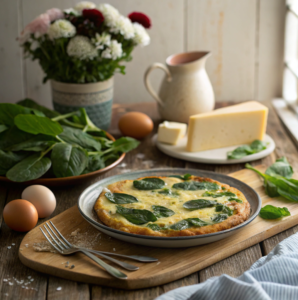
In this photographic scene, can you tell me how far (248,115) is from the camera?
1.85 m

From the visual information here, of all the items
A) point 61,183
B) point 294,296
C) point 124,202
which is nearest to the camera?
point 294,296

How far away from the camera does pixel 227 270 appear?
1.03 meters

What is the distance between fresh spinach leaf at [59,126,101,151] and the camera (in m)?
1.55

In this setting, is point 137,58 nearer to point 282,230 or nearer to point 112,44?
point 112,44

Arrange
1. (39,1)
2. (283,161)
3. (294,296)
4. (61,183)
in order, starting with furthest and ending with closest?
(39,1) < (283,161) < (61,183) < (294,296)

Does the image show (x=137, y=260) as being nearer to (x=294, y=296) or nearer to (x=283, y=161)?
(x=294, y=296)

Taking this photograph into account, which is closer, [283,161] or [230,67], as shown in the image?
[283,161]

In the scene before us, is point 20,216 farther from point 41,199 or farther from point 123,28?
point 123,28

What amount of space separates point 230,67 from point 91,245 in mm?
2069

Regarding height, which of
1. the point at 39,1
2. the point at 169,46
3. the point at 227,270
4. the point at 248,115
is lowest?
the point at 227,270

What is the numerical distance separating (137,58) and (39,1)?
71 centimetres

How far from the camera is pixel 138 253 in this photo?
106 centimetres

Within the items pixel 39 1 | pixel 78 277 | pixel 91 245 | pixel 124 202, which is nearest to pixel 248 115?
pixel 124 202

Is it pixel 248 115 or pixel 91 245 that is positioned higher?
pixel 248 115
